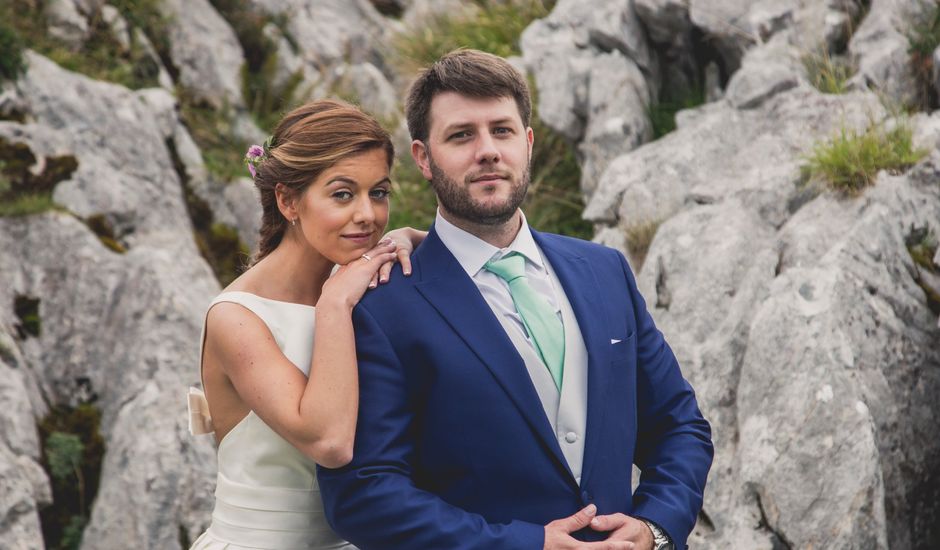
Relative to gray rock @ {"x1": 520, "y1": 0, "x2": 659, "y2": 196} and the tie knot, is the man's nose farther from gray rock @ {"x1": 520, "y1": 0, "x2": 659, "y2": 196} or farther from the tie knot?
gray rock @ {"x1": 520, "y1": 0, "x2": 659, "y2": 196}

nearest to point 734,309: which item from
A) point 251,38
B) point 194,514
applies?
point 194,514

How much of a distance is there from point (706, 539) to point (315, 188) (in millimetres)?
2635

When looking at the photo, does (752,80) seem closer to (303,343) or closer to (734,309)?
(734,309)

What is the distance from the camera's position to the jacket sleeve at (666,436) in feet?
10.0

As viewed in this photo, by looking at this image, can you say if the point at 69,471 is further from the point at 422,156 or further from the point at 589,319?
the point at 589,319

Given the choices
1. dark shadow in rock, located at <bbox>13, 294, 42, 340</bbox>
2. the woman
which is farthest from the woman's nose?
dark shadow in rock, located at <bbox>13, 294, 42, 340</bbox>

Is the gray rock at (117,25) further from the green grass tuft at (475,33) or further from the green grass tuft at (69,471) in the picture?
the green grass tuft at (69,471)

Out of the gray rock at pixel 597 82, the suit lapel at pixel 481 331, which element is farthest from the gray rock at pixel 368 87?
the suit lapel at pixel 481 331

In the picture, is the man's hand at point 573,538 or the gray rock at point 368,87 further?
the gray rock at point 368,87

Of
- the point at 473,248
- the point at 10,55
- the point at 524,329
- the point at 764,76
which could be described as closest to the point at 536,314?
the point at 524,329

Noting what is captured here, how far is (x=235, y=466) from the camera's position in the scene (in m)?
3.32

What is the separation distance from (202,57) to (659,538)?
8859 millimetres

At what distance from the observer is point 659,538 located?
9.74 feet

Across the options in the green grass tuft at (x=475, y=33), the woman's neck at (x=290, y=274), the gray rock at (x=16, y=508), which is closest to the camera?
the woman's neck at (x=290, y=274)
